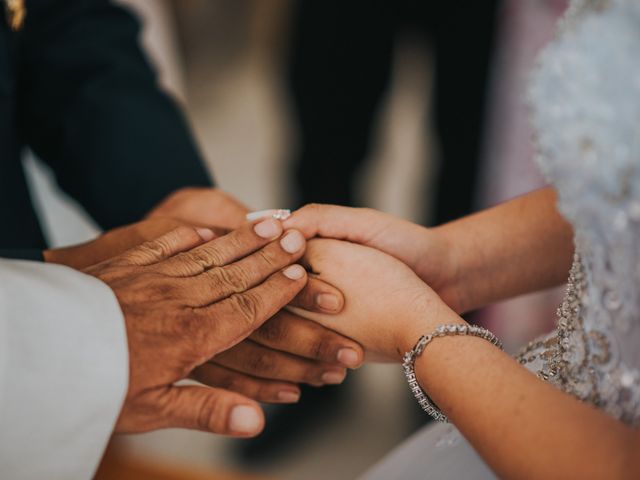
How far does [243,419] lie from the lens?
2.14ft

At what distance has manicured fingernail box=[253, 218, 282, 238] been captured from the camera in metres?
0.82

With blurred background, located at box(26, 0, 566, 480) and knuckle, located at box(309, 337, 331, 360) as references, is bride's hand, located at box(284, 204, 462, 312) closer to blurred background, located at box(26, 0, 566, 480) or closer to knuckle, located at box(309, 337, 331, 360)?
knuckle, located at box(309, 337, 331, 360)

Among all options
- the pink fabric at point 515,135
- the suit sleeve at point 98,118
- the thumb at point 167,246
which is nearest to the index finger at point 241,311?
the thumb at point 167,246

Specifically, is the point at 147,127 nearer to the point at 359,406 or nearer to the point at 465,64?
the point at 465,64

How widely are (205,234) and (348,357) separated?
0.73 ft

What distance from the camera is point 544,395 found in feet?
1.90

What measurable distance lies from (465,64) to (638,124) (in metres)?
0.97

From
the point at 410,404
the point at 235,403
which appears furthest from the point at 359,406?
the point at 235,403

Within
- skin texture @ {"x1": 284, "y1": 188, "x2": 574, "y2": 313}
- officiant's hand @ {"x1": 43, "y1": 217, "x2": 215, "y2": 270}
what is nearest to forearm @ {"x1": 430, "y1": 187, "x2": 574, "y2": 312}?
skin texture @ {"x1": 284, "y1": 188, "x2": 574, "y2": 313}

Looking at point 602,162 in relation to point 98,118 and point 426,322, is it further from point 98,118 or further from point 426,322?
point 98,118

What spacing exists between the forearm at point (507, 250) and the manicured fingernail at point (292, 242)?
5.7 inches

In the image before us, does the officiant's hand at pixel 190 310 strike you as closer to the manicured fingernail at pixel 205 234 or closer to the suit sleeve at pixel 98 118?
the manicured fingernail at pixel 205 234

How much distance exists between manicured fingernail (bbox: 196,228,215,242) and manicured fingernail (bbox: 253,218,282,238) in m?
0.07

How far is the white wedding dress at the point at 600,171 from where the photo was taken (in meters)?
0.50
